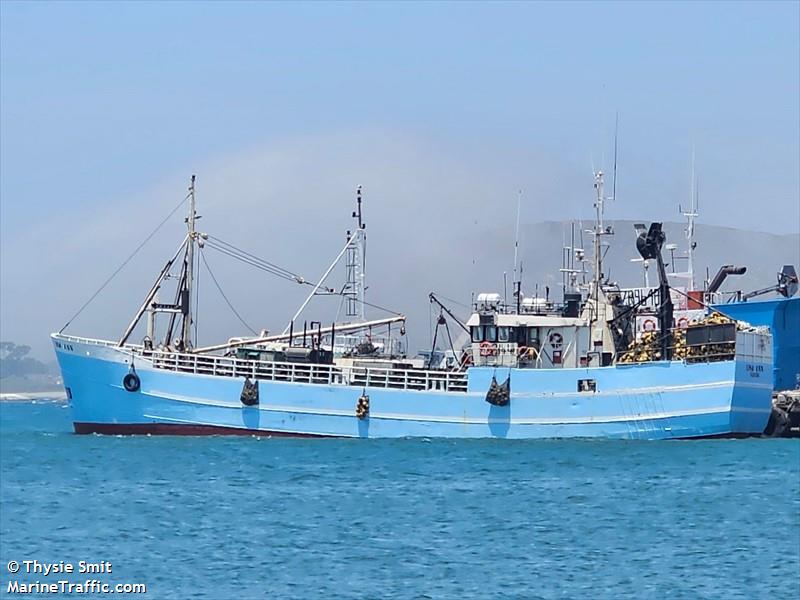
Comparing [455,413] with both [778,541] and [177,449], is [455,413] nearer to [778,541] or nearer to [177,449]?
[177,449]

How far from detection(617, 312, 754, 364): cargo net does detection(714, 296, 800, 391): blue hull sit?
7196 mm

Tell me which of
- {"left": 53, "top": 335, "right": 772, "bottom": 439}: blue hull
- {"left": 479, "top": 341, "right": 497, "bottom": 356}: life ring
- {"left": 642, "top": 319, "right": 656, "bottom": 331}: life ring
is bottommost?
{"left": 53, "top": 335, "right": 772, "bottom": 439}: blue hull

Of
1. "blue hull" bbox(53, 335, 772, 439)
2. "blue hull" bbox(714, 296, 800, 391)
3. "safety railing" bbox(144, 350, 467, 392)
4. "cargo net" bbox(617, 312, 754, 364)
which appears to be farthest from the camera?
"blue hull" bbox(714, 296, 800, 391)

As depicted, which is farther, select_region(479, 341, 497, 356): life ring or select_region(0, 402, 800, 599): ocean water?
select_region(479, 341, 497, 356): life ring

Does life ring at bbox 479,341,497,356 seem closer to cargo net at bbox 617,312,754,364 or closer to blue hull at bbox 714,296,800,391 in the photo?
cargo net at bbox 617,312,754,364

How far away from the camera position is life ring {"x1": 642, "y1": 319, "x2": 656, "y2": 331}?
2026 inches

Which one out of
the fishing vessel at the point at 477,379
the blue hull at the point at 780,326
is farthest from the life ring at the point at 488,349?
the blue hull at the point at 780,326

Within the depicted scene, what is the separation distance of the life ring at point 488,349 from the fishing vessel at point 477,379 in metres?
0.05

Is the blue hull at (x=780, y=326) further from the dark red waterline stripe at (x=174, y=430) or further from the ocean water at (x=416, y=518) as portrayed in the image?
the dark red waterline stripe at (x=174, y=430)

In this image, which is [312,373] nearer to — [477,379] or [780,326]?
[477,379]

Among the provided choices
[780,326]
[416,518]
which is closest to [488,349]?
[780,326]

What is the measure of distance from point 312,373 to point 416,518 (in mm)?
18454

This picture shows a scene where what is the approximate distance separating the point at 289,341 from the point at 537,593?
28582mm

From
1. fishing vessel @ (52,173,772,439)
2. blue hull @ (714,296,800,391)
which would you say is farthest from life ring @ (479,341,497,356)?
blue hull @ (714,296,800,391)
